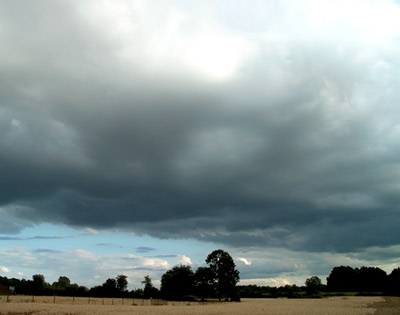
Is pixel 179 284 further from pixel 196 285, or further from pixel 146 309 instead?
pixel 146 309

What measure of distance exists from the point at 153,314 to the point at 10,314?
65.8 feet

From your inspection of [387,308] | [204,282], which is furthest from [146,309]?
[387,308]

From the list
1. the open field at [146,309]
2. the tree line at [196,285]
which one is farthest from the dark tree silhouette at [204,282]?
the open field at [146,309]

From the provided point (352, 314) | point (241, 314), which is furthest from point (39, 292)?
point (352, 314)

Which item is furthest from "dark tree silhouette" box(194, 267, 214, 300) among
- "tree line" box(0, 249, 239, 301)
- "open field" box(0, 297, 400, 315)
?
"open field" box(0, 297, 400, 315)

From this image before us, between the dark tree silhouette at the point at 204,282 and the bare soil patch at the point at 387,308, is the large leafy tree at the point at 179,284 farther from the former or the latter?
the bare soil patch at the point at 387,308

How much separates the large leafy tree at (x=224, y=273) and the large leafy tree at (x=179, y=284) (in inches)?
357

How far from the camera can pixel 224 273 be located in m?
120

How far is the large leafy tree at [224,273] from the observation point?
11862cm

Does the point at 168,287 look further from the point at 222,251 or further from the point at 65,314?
the point at 65,314

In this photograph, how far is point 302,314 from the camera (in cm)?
5638

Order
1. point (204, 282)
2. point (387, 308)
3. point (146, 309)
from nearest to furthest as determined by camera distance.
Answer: point (146, 309), point (387, 308), point (204, 282)

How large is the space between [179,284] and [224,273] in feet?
57.6

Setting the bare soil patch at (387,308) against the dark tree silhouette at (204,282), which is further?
the dark tree silhouette at (204,282)
